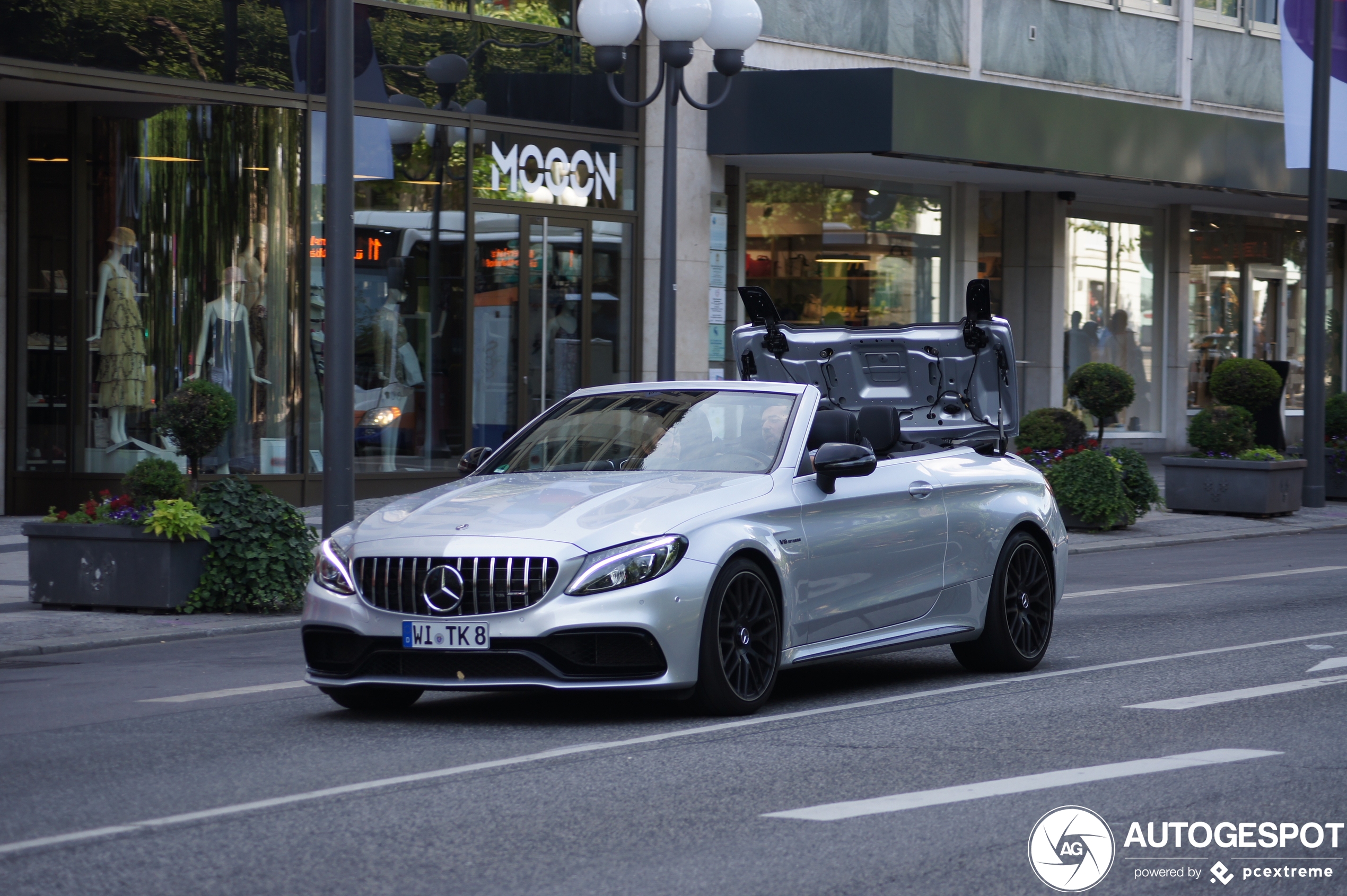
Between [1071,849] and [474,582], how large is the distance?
276cm

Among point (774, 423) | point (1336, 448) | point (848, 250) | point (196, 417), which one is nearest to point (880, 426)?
point (774, 423)

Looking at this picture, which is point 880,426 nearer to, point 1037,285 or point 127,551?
point 127,551

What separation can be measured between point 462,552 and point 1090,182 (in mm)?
21108

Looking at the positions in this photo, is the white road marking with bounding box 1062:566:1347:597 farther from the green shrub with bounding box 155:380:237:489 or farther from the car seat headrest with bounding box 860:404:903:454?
the green shrub with bounding box 155:380:237:489

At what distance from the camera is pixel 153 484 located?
1254 cm

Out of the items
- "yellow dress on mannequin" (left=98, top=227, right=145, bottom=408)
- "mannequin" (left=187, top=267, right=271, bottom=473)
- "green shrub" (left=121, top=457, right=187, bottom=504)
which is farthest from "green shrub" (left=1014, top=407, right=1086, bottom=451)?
"green shrub" (left=121, top=457, right=187, bottom=504)

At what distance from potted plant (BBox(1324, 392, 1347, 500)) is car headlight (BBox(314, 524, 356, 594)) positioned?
18.0 m

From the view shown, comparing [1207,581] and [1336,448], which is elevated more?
[1336,448]

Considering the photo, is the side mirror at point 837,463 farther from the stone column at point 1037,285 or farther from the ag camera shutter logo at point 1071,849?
the stone column at point 1037,285

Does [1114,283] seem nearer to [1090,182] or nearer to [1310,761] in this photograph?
[1090,182]

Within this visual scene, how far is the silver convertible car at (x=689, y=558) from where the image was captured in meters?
7.40

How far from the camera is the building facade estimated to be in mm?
18578

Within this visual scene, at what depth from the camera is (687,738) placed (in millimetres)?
7371

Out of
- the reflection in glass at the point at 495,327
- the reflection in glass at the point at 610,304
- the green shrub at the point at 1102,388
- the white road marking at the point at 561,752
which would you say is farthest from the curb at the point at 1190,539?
the white road marking at the point at 561,752
